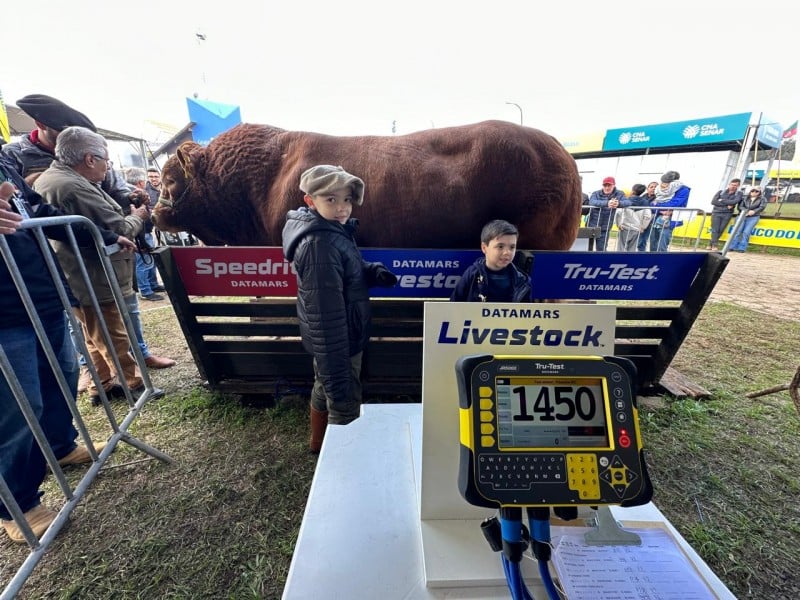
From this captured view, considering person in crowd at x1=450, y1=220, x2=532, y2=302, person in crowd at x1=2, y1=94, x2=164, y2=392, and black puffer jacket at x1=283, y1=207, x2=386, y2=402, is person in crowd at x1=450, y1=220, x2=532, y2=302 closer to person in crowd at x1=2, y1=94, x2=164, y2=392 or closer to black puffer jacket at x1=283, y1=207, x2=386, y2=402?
black puffer jacket at x1=283, y1=207, x2=386, y2=402

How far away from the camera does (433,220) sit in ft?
8.93

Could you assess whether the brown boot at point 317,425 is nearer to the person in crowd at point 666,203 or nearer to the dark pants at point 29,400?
the dark pants at point 29,400

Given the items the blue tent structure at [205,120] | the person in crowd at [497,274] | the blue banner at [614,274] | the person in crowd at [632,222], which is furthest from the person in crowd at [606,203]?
the blue tent structure at [205,120]

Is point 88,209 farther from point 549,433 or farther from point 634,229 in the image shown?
point 634,229

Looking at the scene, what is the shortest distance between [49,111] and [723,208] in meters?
14.0

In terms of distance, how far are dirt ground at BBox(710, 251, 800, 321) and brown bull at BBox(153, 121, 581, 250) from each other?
16.3 feet

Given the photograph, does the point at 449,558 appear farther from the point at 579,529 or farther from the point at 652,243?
the point at 652,243

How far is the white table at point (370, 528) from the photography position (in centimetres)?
89

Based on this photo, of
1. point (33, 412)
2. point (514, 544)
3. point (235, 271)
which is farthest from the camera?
point (235, 271)

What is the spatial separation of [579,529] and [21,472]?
7.82ft

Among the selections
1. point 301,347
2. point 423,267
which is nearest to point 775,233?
point 423,267

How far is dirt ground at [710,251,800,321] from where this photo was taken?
5512 millimetres

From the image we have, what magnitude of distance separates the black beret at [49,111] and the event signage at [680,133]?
1754 centimetres

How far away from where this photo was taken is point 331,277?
1830 millimetres
